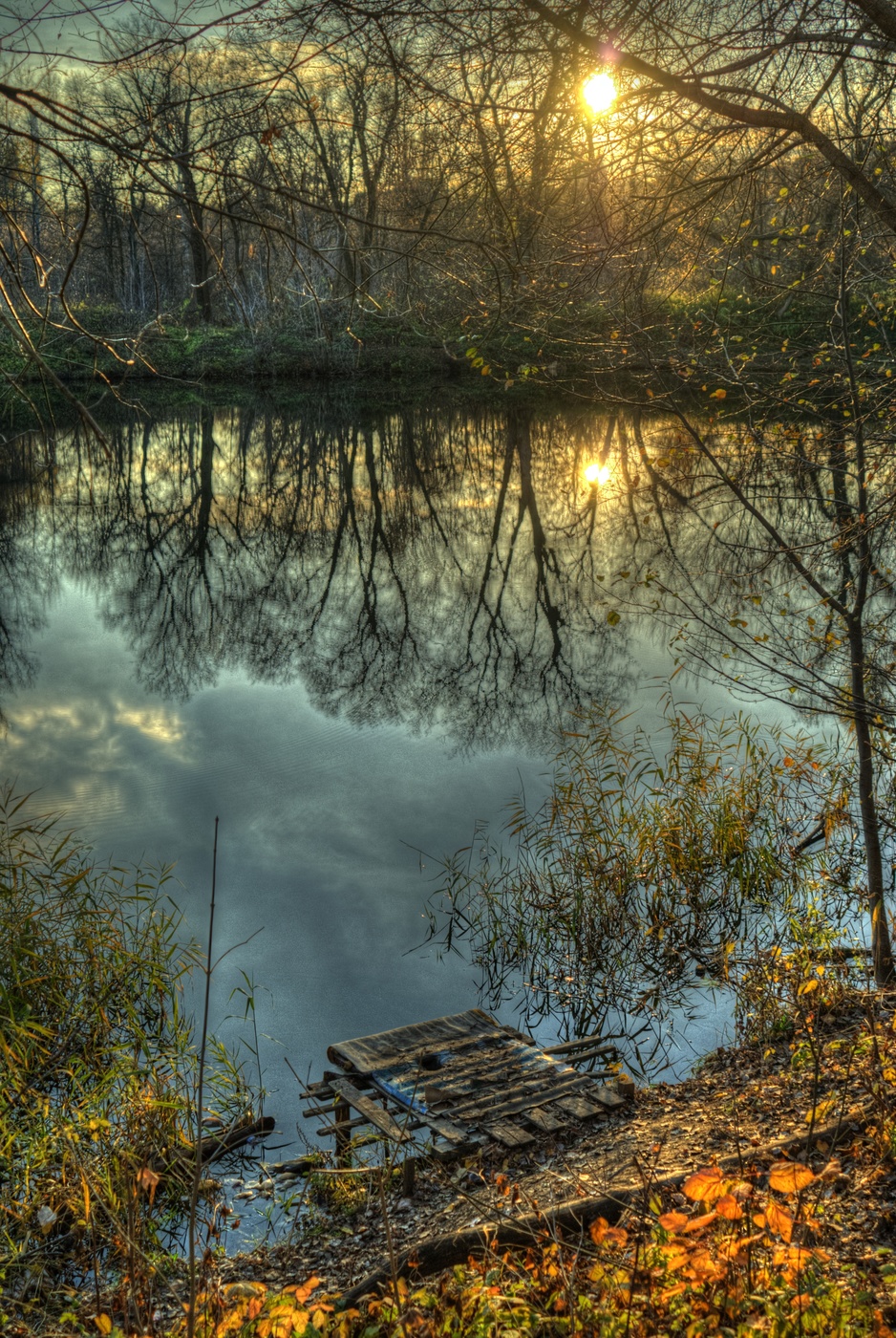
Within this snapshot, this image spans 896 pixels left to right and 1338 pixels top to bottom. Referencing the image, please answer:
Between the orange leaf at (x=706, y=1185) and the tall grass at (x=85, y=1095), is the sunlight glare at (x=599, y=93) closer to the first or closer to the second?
the orange leaf at (x=706, y=1185)

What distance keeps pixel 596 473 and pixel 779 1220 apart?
65.7 ft

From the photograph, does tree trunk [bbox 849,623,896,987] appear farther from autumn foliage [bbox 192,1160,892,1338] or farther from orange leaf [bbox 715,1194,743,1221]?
orange leaf [bbox 715,1194,743,1221]

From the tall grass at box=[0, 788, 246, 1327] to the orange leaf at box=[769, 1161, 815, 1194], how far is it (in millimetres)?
1804

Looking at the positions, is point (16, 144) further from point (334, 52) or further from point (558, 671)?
point (558, 671)

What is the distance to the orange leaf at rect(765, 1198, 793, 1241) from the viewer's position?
277 centimetres

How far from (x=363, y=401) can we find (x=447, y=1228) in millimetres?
30959

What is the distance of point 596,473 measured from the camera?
72.1ft

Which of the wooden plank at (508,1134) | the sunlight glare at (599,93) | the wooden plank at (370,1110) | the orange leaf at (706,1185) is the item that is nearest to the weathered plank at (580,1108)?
the wooden plank at (508,1134)

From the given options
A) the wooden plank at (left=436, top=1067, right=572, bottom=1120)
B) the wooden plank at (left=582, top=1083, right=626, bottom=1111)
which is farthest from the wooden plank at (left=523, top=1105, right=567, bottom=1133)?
the wooden plank at (left=582, top=1083, right=626, bottom=1111)

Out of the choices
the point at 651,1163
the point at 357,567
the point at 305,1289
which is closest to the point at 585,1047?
the point at 651,1163

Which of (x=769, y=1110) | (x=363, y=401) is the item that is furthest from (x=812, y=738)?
(x=363, y=401)

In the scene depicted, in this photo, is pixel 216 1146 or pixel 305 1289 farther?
pixel 216 1146

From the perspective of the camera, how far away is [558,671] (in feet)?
39.9

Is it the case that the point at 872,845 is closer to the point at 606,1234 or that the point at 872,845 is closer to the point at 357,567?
the point at 606,1234
